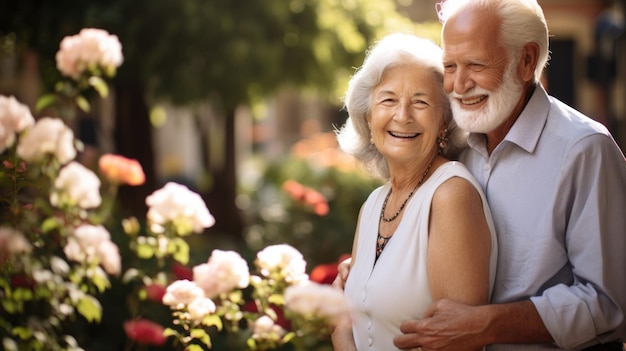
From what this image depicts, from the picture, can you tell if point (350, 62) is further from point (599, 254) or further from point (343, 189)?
point (599, 254)

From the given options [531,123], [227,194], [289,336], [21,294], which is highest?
[227,194]

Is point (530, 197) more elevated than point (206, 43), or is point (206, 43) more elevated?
point (206, 43)

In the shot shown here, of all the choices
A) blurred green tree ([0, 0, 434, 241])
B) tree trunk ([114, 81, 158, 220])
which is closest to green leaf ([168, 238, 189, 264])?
blurred green tree ([0, 0, 434, 241])

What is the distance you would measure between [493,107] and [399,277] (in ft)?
2.04

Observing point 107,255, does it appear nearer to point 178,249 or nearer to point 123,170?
point 178,249

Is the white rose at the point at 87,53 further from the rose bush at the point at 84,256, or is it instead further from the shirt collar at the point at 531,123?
the shirt collar at the point at 531,123

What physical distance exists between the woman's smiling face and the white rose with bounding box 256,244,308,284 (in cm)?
50

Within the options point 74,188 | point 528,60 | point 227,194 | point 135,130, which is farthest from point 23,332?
point 227,194

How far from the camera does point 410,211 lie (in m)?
2.63

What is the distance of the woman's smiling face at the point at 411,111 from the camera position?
8.74ft

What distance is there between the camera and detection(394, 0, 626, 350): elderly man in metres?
2.37

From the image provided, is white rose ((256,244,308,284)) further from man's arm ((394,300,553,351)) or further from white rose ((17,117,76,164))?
white rose ((17,117,76,164))

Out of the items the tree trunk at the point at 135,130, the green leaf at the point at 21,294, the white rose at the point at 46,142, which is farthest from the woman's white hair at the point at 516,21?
the tree trunk at the point at 135,130

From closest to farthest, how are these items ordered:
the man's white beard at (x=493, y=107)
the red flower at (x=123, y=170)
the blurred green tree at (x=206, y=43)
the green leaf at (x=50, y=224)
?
the man's white beard at (x=493, y=107)
the green leaf at (x=50, y=224)
the red flower at (x=123, y=170)
the blurred green tree at (x=206, y=43)
